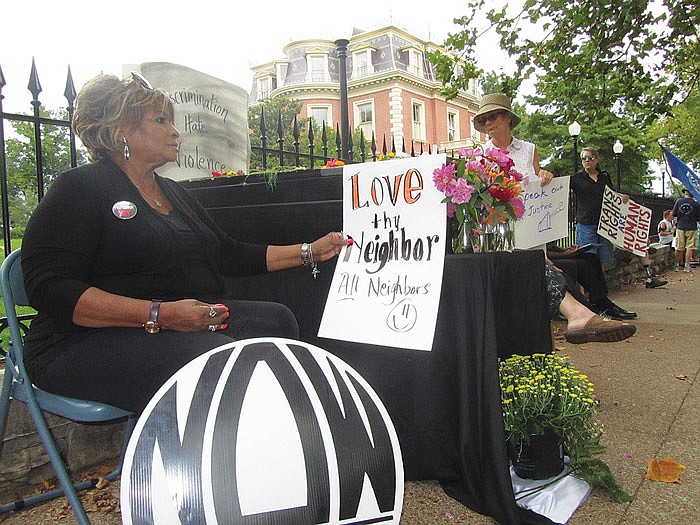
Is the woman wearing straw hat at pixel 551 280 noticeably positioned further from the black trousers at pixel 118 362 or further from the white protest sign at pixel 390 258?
the black trousers at pixel 118 362

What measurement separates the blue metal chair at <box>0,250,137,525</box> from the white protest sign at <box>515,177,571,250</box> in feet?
7.72

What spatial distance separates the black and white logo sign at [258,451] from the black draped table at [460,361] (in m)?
0.85

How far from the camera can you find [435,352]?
7.10ft

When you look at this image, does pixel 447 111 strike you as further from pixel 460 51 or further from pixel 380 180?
pixel 380 180

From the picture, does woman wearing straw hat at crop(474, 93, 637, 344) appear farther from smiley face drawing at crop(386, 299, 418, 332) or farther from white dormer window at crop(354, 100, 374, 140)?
white dormer window at crop(354, 100, 374, 140)

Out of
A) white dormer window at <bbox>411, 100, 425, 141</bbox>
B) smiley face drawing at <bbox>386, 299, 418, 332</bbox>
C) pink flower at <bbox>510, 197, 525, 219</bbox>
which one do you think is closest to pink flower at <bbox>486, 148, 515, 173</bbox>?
pink flower at <bbox>510, 197, 525, 219</bbox>

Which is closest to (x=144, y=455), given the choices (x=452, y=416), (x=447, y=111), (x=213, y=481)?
(x=213, y=481)

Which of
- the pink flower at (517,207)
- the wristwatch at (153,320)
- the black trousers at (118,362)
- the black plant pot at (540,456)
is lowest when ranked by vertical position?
the black plant pot at (540,456)

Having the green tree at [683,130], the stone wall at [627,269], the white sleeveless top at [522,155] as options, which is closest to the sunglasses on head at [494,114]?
the white sleeveless top at [522,155]

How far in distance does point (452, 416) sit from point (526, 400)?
11.6 inches

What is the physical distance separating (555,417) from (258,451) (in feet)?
4.83

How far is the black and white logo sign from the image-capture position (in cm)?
107

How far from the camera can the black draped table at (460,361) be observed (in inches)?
77.9

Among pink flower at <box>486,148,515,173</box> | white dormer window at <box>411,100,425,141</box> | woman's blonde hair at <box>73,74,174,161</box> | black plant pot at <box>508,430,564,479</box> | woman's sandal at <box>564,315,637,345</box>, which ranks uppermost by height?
white dormer window at <box>411,100,425,141</box>
